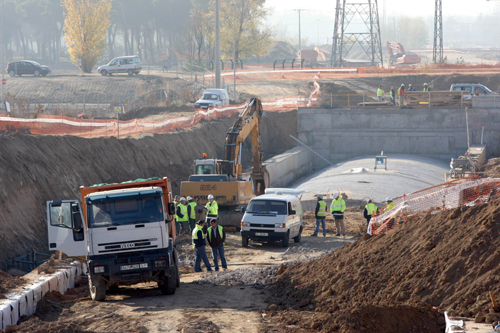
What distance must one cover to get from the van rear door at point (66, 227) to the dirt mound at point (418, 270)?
4.29 m

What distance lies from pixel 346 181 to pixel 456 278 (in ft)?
74.9

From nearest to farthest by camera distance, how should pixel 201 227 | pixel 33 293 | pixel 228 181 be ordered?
pixel 33 293
pixel 201 227
pixel 228 181

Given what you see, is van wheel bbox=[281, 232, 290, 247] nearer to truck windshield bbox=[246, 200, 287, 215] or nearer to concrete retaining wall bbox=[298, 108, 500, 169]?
truck windshield bbox=[246, 200, 287, 215]

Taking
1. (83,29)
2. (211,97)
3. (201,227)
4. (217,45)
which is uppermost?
(83,29)

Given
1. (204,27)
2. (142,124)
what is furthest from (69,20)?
(142,124)

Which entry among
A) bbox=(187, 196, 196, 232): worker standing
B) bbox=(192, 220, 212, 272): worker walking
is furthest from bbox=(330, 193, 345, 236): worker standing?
bbox=(192, 220, 212, 272): worker walking

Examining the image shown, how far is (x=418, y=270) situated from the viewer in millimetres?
9828

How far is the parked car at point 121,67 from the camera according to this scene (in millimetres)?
57844

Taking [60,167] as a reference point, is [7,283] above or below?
below

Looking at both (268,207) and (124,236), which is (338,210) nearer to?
(268,207)

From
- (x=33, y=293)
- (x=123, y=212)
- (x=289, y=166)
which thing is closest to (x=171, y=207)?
(x=123, y=212)

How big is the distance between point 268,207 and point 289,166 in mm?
18480

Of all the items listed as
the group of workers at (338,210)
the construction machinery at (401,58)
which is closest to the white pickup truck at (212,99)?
the group of workers at (338,210)

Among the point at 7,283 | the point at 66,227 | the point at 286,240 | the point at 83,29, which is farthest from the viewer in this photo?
the point at 83,29
